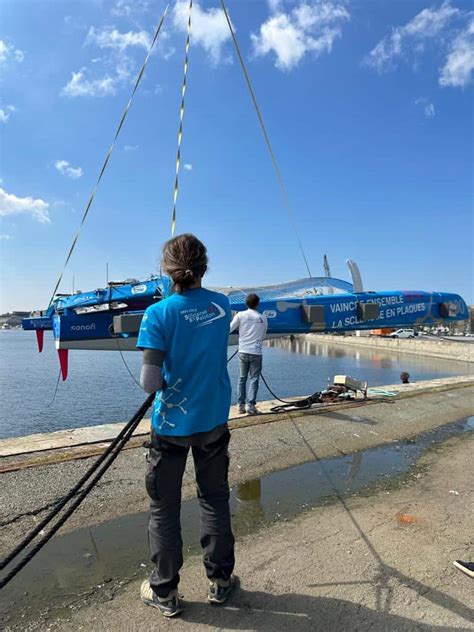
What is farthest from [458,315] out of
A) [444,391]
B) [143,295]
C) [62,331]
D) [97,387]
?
[97,387]

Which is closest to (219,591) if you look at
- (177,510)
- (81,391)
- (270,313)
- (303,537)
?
(177,510)

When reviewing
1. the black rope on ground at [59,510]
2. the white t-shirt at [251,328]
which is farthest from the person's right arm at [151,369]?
the white t-shirt at [251,328]

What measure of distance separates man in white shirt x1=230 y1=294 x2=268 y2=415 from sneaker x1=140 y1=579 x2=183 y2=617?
15.1ft

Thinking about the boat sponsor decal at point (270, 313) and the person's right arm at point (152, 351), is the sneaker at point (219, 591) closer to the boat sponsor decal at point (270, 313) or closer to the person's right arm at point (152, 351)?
the person's right arm at point (152, 351)

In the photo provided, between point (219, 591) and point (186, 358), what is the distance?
4.34 ft

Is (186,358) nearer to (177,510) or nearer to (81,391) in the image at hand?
(177,510)

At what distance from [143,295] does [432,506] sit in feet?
15.6

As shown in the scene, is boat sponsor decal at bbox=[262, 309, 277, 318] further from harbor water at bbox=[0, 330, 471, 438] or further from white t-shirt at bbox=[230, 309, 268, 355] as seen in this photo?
harbor water at bbox=[0, 330, 471, 438]

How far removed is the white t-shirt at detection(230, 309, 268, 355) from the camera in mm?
7105

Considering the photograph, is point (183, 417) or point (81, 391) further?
point (81, 391)

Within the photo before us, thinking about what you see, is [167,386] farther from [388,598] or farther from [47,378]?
[47,378]

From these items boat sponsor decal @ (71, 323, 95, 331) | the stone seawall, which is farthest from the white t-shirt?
the stone seawall

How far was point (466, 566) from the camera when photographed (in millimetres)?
2793

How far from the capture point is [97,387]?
21062mm
